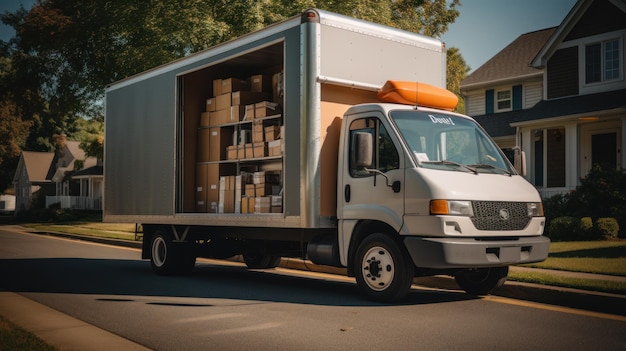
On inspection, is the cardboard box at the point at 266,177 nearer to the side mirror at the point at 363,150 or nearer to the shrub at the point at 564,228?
the side mirror at the point at 363,150

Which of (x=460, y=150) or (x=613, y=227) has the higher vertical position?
(x=460, y=150)

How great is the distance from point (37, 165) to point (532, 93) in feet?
181

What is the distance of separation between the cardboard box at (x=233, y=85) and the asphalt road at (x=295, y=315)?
3.30 meters

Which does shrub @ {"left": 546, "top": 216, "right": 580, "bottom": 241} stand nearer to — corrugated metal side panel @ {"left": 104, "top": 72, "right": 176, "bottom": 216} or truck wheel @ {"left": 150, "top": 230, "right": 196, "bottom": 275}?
truck wheel @ {"left": 150, "top": 230, "right": 196, "bottom": 275}

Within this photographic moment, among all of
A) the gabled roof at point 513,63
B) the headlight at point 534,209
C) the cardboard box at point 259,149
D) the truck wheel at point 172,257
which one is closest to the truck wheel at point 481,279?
the headlight at point 534,209

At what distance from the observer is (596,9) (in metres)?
24.4

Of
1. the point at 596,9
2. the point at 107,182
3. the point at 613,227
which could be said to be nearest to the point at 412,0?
the point at 596,9

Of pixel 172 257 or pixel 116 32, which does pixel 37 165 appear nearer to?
pixel 116 32

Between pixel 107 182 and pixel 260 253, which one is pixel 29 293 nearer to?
pixel 260 253

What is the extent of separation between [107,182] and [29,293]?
4.66 meters

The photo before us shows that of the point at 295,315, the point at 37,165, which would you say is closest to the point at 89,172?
the point at 37,165

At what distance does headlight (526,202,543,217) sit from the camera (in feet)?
28.1

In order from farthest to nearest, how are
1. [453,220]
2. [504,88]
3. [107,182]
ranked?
1. [504,88]
2. [107,182]
3. [453,220]

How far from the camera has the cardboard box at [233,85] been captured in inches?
459
